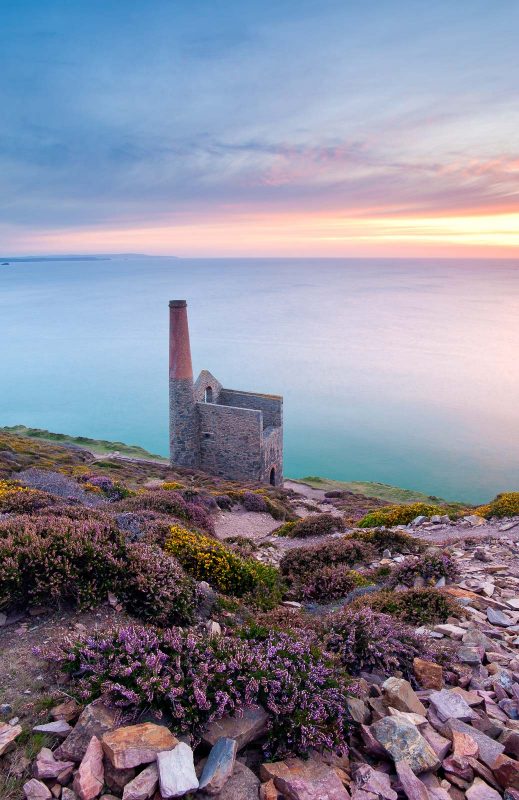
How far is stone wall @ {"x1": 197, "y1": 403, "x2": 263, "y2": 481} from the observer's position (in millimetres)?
31959

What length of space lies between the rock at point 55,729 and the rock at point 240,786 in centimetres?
108

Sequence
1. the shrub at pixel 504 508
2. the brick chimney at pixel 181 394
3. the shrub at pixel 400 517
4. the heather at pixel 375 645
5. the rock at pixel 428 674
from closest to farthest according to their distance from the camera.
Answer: the rock at pixel 428 674 → the heather at pixel 375 645 → the shrub at pixel 504 508 → the shrub at pixel 400 517 → the brick chimney at pixel 181 394

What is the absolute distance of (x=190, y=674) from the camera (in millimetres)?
3881

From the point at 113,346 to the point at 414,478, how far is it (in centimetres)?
9636

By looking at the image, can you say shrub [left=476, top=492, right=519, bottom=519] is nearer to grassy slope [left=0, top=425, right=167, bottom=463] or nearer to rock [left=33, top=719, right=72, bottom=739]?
rock [left=33, top=719, right=72, bottom=739]

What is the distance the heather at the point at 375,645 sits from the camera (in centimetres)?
488

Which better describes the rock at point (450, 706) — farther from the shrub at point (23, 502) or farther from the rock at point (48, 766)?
the shrub at point (23, 502)

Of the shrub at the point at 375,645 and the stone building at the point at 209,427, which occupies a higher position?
the shrub at the point at 375,645

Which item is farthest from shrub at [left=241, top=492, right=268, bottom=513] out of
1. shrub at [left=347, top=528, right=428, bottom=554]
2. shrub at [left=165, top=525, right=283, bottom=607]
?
shrub at [left=165, top=525, right=283, bottom=607]

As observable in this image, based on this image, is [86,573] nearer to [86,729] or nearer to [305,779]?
[86,729]

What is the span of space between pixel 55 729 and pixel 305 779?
5.87 feet

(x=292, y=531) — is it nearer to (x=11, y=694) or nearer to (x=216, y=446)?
(x=11, y=694)

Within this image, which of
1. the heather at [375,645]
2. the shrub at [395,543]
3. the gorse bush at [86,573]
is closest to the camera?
the heather at [375,645]

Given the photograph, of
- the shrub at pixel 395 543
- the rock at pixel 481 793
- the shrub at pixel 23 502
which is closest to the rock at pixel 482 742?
the rock at pixel 481 793
